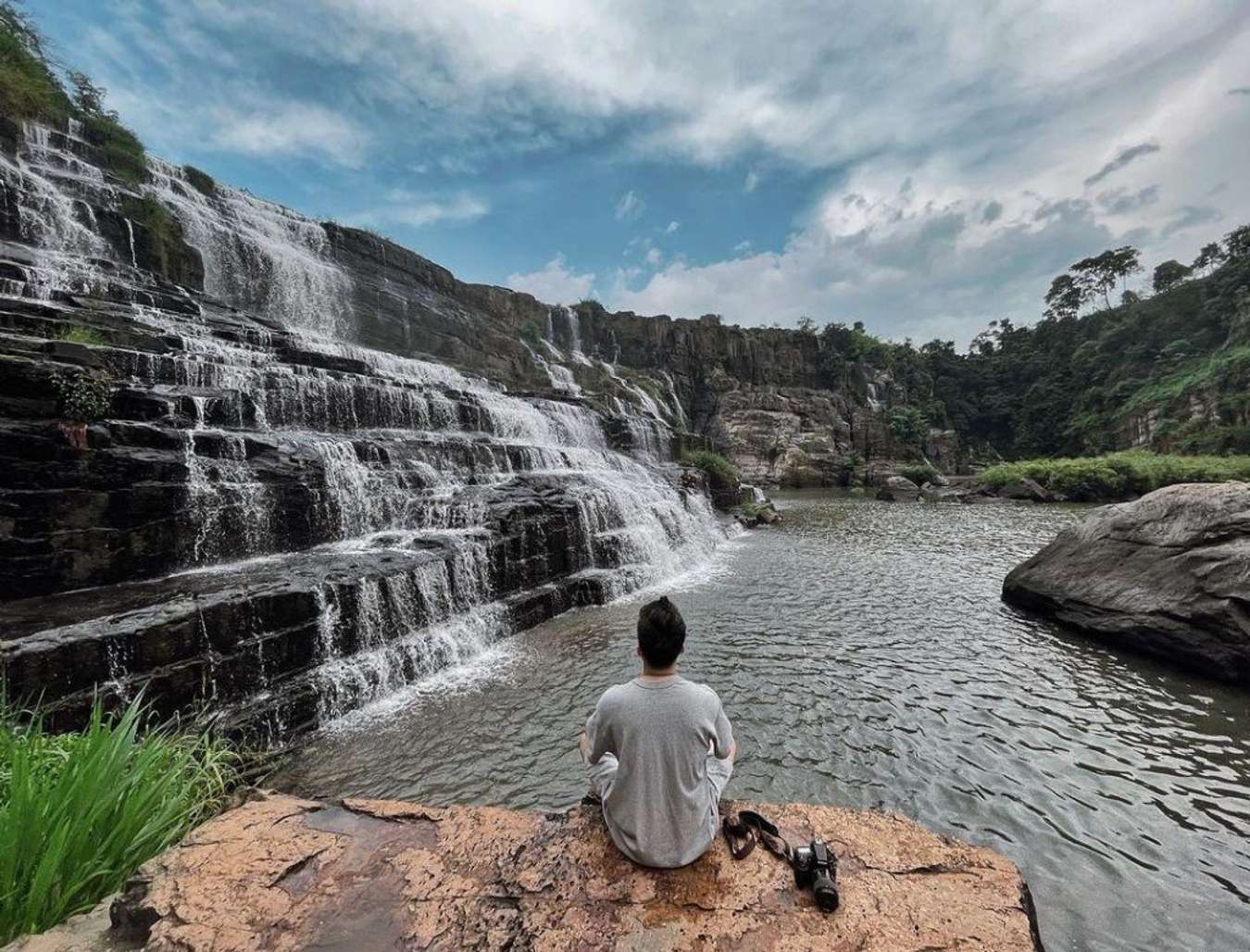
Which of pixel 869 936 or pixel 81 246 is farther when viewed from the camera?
pixel 81 246

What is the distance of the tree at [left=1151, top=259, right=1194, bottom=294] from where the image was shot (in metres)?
54.2

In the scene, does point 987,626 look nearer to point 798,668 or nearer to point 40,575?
point 798,668

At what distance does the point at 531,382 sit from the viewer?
106 ft

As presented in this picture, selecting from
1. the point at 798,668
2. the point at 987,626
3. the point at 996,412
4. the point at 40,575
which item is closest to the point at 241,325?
the point at 40,575

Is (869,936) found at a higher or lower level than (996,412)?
lower

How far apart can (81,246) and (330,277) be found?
10317 mm

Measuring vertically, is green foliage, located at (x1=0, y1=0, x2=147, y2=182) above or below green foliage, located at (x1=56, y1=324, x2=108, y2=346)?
above

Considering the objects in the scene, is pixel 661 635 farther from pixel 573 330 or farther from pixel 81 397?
pixel 573 330

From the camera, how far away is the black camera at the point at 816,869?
2.46m

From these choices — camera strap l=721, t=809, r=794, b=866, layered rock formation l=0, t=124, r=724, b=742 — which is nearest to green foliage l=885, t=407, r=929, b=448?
layered rock formation l=0, t=124, r=724, b=742

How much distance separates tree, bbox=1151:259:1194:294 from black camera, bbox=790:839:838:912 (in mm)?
80989

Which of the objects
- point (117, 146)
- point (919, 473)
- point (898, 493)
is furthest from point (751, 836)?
point (919, 473)

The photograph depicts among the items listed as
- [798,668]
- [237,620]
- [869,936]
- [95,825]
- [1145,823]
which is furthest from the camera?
[798,668]

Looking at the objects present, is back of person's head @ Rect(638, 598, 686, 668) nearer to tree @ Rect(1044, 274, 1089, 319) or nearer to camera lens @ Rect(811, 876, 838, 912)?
camera lens @ Rect(811, 876, 838, 912)
